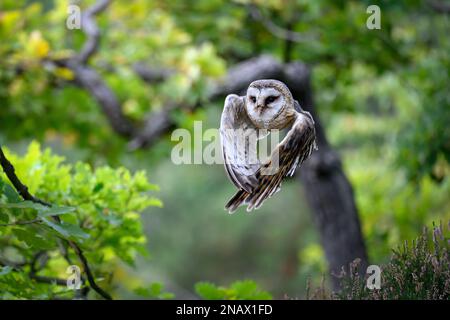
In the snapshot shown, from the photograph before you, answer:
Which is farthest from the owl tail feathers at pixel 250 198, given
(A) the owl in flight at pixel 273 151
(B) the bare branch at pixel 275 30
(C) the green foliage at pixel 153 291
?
(B) the bare branch at pixel 275 30

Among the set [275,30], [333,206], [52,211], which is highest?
[275,30]

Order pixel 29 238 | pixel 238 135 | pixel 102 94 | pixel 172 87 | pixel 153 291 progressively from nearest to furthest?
1. pixel 238 135
2. pixel 29 238
3. pixel 153 291
4. pixel 172 87
5. pixel 102 94

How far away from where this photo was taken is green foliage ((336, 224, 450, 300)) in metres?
2.21

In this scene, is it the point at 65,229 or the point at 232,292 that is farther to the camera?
the point at 232,292

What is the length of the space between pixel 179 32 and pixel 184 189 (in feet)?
30.1

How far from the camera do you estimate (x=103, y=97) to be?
6.17 meters

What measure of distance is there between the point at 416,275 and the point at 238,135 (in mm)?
1058

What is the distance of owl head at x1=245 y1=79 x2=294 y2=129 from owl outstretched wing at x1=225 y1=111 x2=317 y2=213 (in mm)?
36

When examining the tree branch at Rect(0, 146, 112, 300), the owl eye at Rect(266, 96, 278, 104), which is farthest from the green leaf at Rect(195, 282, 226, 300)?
the owl eye at Rect(266, 96, 278, 104)

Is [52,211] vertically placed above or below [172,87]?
below

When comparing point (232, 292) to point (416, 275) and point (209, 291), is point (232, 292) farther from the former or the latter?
point (416, 275)

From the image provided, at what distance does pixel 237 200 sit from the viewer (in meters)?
1.40

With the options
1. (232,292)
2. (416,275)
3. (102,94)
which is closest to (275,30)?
(102,94)

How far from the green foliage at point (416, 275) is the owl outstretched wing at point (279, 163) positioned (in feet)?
3.14
